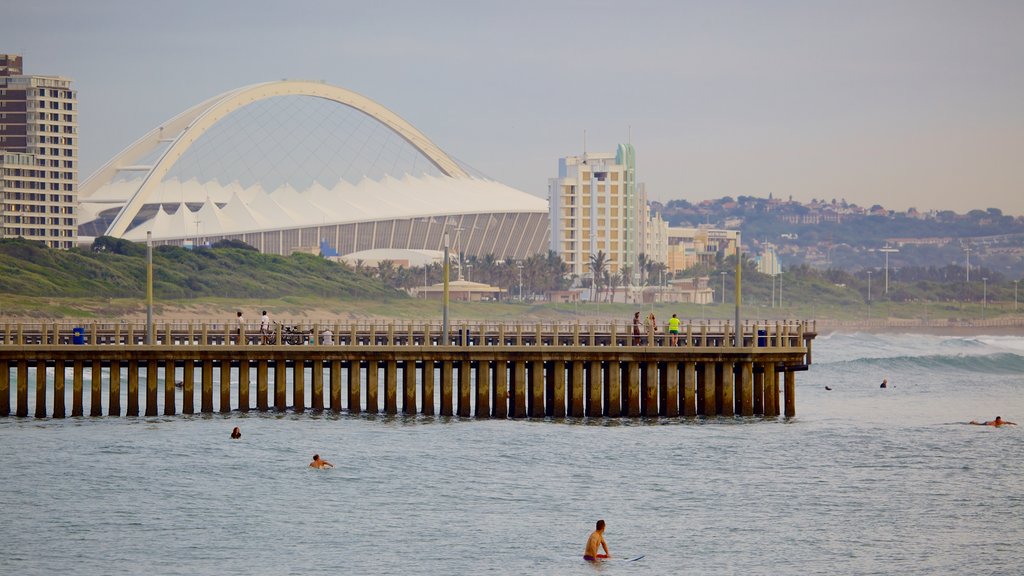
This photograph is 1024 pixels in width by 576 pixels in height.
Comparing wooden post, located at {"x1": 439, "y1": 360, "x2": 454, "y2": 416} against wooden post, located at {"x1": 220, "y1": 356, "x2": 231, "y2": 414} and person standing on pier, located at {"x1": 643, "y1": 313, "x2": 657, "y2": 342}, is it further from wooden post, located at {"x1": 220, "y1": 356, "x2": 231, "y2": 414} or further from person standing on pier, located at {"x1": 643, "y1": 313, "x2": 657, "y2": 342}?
wooden post, located at {"x1": 220, "y1": 356, "x2": 231, "y2": 414}

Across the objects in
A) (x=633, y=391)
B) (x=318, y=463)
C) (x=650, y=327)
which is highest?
(x=650, y=327)

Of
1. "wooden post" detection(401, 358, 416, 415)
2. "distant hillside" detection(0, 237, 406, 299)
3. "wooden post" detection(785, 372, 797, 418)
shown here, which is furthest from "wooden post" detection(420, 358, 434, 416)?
"distant hillside" detection(0, 237, 406, 299)

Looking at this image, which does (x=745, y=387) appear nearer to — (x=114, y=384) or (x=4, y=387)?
(x=114, y=384)

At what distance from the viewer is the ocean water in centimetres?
3694

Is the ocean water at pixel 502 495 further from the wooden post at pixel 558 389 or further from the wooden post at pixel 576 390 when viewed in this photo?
the wooden post at pixel 576 390

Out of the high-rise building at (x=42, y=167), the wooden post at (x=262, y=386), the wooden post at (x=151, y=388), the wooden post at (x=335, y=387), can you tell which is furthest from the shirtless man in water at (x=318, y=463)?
the high-rise building at (x=42, y=167)

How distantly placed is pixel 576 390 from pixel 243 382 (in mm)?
12046

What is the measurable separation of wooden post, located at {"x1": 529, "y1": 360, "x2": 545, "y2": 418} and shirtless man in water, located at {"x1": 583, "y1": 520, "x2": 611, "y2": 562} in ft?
65.7

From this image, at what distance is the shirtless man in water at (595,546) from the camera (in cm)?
3644

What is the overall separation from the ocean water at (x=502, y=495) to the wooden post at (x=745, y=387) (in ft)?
1.97

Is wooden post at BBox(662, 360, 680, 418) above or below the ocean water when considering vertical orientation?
above

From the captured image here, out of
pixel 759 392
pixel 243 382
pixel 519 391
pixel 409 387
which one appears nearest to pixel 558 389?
pixel 519 391

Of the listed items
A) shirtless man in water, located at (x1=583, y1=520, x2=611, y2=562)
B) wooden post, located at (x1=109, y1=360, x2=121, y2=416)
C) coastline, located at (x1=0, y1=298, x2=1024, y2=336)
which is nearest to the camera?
shirtless man in water, located at (x1=583, y1=520, x2=611, y2=562)

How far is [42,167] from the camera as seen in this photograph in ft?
639
